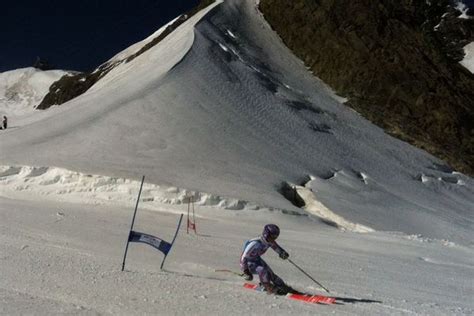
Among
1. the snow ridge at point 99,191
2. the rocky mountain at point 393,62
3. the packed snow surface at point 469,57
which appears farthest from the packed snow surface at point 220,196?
the packed snow surface at point 469,57

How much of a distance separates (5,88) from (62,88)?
37.8 m

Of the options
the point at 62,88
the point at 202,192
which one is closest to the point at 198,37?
the point at 202,192

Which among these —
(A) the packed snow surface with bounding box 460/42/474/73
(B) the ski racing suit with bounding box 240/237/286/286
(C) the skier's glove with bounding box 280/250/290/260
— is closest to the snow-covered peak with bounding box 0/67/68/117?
(A) the packed snow surface with bounding box 460/42/474/73

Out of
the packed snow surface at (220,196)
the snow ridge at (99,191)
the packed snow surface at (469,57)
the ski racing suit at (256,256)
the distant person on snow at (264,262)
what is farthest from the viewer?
the packed snow surface at (469,57)

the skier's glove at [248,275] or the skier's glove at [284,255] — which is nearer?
the skier's glove at [284,255]

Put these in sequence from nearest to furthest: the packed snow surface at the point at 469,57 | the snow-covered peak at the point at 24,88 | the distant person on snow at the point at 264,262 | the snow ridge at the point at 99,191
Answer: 1. the distant person on snow at the point at 264,262
2. the snow ridge at the point at 99,191
3. the packed snow surface at the point at 469,57
4. the snow-covered peak at the point at 24,88

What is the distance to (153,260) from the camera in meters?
11.2

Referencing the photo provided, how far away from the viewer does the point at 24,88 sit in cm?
9894

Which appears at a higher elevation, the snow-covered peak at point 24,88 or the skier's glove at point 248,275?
the snow-covered peak at point 24,88

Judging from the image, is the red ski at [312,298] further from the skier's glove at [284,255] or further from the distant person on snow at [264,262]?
the skier's glove at [284,255]

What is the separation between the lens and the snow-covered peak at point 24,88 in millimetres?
92688

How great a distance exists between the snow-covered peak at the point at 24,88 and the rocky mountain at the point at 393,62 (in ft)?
161

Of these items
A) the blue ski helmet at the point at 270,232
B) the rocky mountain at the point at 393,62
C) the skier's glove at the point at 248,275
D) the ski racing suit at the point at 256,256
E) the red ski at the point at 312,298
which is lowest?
the red ski at the point at 312,298

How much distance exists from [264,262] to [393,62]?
45326mm
